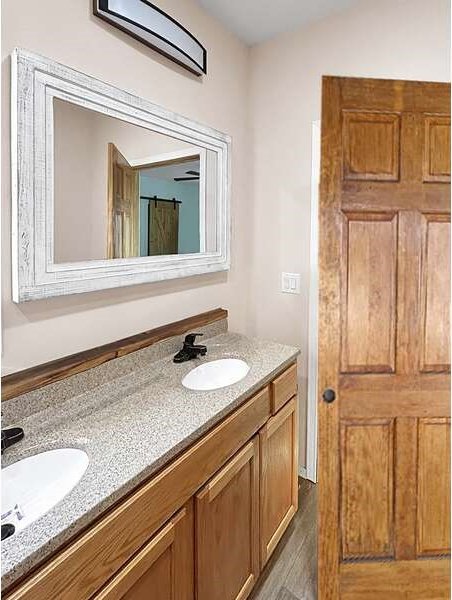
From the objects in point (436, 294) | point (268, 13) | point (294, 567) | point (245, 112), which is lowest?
point (294, 567)

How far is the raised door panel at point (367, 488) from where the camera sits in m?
1.51

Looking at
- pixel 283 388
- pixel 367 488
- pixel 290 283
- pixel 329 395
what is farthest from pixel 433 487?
pixel 290 283

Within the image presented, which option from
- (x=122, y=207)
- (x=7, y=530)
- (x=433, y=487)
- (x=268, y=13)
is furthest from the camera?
(x=268, y=13)

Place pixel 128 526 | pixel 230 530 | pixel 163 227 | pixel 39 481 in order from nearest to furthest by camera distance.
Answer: pixel 128 526
pixel 39 481
pixel 230 530
pixel 163 227

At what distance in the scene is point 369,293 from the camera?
147 centimetres

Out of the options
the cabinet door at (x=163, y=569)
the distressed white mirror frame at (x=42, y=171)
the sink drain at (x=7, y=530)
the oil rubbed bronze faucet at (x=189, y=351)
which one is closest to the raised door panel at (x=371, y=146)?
Answer: the distressed white mirror frame at (x=42, y=171)

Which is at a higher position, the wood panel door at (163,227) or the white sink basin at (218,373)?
the wood panel door at (163,227)

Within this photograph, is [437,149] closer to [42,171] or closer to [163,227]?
[163,227]

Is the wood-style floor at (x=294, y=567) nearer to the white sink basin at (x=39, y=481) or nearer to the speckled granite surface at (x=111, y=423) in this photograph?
the speckled granite surface at (x=111, y=423)

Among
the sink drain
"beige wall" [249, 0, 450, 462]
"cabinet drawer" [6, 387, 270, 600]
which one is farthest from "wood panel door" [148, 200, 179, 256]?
the sink drain

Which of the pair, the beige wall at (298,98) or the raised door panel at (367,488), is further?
the beige wall at (298,98)

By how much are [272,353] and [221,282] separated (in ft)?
1.97

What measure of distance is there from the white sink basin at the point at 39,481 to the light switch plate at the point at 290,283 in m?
1.63

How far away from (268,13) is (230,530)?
7.88ft
